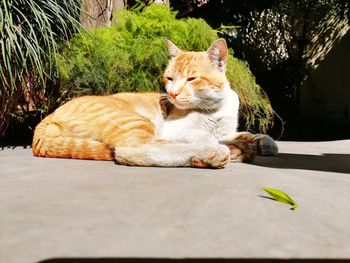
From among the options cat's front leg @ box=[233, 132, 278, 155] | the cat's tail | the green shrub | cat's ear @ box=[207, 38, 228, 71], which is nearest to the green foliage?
the green shrub

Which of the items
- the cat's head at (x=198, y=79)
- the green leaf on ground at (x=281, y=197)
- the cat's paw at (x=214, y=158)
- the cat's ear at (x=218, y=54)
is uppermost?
the cat's ear at (x=218, y=54)

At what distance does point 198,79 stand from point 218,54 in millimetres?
315

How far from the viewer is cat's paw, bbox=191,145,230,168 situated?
7.51 feet

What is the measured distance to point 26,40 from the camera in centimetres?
295

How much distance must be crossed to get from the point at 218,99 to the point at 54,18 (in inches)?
63.2

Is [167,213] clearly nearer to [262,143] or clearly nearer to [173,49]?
[262,143]

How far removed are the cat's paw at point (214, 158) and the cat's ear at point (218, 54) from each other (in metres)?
1.06

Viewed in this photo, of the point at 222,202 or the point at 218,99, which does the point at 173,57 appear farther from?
the point at 222,202

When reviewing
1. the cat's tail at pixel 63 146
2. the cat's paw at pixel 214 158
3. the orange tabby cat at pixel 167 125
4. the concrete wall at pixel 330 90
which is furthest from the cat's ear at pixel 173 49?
the concrete wall at pixel 330 90

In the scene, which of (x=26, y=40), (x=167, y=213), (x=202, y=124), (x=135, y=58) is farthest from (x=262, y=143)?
(x=26, y=40)

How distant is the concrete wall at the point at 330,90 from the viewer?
6609 mm

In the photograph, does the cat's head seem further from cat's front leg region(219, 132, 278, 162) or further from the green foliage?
the green foliage

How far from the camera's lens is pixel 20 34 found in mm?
2910

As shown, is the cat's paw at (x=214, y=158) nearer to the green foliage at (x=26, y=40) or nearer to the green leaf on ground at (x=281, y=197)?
the green leaf on ground at (x=281, y=197)
